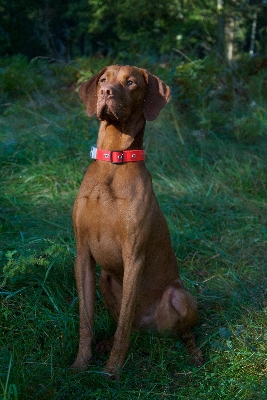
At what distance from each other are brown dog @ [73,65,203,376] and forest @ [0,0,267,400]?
13 centimetres

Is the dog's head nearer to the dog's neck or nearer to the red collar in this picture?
the dog's neck

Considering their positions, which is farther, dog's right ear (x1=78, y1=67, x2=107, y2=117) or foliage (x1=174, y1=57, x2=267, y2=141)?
foliage (x1=174, y1=57, x2=267, y2=141)

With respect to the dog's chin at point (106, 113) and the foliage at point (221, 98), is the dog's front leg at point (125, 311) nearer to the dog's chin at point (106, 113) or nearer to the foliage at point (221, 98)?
the dog's chin at point (106, 113)

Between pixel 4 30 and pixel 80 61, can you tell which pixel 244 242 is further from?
pixel 4 30

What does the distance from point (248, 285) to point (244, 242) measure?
75 cm

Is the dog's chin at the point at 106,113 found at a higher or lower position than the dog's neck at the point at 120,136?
higher

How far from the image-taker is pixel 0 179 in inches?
207

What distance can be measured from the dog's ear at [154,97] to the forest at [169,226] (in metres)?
1.01

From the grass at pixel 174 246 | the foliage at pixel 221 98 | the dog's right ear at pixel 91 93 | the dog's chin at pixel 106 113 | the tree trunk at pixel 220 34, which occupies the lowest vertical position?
the grass at pixel 174 246

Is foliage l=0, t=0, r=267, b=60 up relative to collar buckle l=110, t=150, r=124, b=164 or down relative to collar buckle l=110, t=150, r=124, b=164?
up

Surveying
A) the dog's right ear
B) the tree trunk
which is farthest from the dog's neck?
the tree trunk

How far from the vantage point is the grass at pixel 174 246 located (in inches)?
105

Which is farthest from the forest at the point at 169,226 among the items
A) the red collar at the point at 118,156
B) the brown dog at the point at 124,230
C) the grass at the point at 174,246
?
the red collar at the point at 118,156

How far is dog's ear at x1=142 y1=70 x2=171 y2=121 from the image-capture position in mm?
3014
